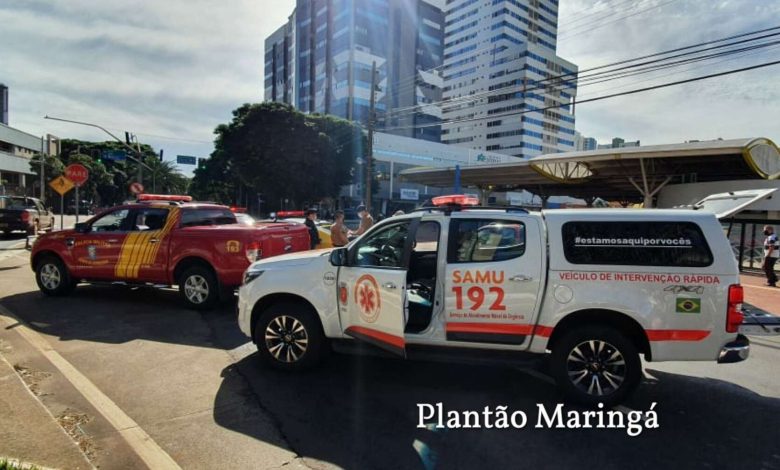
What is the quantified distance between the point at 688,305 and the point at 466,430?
7.19 feet

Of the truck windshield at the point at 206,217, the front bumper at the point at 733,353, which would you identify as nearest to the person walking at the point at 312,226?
the truck windshield at the point at 206,217

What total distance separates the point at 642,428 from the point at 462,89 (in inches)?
5040

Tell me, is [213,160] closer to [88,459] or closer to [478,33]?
[88,459]

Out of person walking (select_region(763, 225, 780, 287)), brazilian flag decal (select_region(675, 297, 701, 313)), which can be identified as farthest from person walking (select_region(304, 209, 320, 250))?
person walking (select_region(763, 225, 780, 287))

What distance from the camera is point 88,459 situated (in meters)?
2.99

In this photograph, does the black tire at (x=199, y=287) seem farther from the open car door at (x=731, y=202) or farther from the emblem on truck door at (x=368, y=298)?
the open car door at (x=731, y=202)

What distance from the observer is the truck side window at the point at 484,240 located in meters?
4.20

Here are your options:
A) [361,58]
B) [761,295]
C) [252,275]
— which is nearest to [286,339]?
[252,275]

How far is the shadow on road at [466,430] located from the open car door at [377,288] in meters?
0.59

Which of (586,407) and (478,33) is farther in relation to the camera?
(478,33)

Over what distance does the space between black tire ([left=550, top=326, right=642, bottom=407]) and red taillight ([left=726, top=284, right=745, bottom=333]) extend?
78 cm

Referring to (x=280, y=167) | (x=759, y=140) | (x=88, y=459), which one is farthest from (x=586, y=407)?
(x=280, y=167)

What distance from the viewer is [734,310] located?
376 centimetres

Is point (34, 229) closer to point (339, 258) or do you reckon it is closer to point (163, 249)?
point (163, 249)
